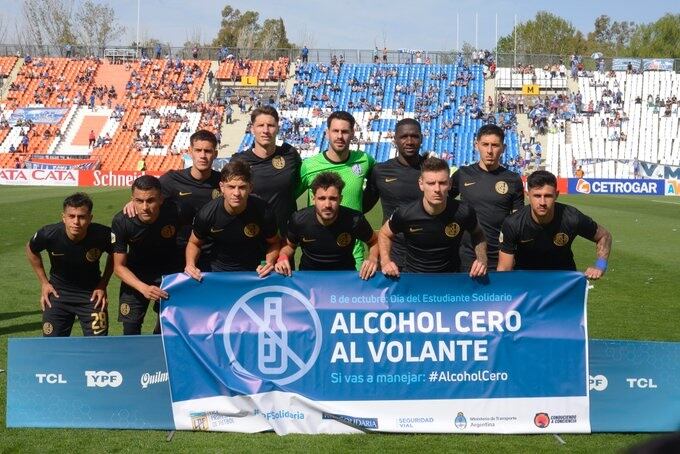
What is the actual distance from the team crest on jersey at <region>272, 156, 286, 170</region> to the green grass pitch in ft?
8.87

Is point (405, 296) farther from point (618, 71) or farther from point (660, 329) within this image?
point (618, 71)

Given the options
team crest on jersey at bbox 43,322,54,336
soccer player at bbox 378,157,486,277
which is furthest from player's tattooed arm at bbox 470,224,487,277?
team crest on jersey at bbox 43,322,54,336

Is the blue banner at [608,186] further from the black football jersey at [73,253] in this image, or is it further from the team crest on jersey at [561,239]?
the black football jersey at [73,253]

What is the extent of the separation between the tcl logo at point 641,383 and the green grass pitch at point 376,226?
38 centimetres

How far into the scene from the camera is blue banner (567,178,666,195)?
4216cm

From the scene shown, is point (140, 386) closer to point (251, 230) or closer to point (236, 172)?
point (251, 230)

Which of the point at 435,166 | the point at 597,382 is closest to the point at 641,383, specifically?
the point at 597,382

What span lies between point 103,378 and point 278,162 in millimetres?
2626

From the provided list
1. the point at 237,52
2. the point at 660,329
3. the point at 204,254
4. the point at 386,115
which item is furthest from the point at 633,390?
the point at 237,52

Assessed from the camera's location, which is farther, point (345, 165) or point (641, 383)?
point (345, 165)

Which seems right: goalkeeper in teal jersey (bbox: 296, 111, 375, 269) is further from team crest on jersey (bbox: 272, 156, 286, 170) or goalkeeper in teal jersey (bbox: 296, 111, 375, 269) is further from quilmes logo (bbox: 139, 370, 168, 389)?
quilmes logo (bbox: 139, 370, 168, 389)

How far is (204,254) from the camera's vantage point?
7.47m

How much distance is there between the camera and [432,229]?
23.0 ft

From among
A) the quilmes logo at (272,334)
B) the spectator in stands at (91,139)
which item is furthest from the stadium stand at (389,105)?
the quilmes logo at (272,334)
